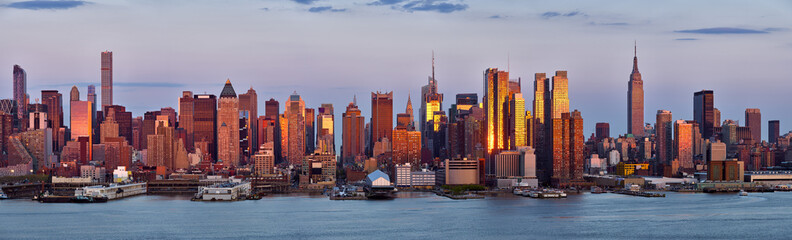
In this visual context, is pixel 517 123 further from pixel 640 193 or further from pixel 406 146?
pixel 640 193

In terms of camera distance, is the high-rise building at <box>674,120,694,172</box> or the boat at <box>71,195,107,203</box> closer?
the boat at <box>71,195,107,203</box>

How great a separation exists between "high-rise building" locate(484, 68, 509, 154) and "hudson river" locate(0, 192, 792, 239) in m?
98.3

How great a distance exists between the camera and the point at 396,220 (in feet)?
218

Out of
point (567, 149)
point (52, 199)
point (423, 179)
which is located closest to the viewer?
point (52, 199)

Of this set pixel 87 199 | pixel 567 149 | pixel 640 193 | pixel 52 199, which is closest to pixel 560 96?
pixel 567 149

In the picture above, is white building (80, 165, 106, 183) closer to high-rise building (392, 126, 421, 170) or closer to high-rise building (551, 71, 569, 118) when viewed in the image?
high-rise building (392, 126, 421, 170)

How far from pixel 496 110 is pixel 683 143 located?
36.7 meters

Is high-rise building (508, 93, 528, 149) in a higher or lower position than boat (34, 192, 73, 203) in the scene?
higher

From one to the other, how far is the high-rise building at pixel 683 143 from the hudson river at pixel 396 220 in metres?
103

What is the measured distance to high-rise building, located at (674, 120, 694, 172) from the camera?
627ft

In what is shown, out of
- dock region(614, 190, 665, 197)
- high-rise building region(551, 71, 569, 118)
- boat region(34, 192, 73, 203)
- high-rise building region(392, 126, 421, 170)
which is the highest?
high-rise building region(551, 71, 569, 118)

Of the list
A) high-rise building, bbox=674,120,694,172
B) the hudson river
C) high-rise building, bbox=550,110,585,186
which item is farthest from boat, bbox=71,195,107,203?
high-rise building, bbox=674,120,694,172

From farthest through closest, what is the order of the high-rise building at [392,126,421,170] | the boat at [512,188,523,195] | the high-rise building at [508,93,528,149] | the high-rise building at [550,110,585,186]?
the high-rise building at [392,126,421,170]
the high-rise building at [508,93,528,149]
the high-rise building at [550,110,585,186]
the boat at [512,188,523,195]

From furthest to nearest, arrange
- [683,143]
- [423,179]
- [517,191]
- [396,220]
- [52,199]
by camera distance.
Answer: [683,143], [423,179], [517,191], [52,199], [396,220]
